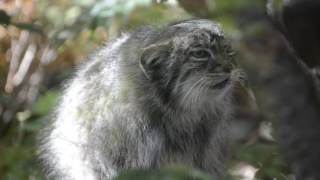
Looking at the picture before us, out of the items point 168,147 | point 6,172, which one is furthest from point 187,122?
point 6,172

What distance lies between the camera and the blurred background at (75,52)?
110 centimetres

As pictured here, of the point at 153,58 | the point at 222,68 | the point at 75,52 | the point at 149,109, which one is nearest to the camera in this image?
the point at 222,68

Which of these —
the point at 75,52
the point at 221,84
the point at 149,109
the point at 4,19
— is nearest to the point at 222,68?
the point at 221,84

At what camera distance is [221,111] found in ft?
14.2

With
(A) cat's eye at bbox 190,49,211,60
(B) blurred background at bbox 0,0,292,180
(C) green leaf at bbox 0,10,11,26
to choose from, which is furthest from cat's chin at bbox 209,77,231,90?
(C) green leaf at bbox 0,10,11,26

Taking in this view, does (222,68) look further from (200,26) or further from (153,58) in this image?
(153,58)

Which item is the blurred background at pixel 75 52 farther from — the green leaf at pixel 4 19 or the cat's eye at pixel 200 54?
the cat's eye at pixel 200 54

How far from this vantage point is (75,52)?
21.3ft

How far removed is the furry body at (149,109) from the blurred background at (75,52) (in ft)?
0.50

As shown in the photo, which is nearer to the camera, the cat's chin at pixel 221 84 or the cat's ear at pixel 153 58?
the cat's chin at pixel 221 84

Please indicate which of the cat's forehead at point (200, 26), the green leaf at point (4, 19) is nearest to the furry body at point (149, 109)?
the cat's forehead at point (200, 26)

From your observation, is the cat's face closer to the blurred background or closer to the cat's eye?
the cat's eye

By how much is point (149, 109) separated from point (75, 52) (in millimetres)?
2449

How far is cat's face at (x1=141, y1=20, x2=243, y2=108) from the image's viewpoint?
3729mm
